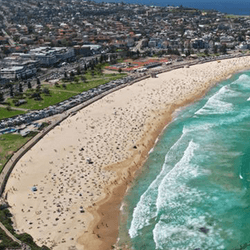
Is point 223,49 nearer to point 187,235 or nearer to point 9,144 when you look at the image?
point 9,144

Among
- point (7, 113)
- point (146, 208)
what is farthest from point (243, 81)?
point (146, 208)

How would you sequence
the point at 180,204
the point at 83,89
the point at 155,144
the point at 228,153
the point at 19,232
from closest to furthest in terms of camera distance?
the point at 19,232, the point at 180,204, the point at 228,153, the point at 155,144, the point at 83,89

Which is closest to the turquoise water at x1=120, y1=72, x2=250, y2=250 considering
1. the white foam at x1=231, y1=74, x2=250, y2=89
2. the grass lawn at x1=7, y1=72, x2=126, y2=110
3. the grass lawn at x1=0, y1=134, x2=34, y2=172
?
the grass lawn at x1=0, y1=134, x2=34, y2=172

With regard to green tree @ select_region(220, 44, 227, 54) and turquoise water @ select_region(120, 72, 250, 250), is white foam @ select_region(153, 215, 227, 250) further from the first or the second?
green tree @ select_region(220, 44, 227, 54)

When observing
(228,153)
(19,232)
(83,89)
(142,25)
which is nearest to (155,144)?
(228,153)

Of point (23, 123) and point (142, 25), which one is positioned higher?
point (142, 25)

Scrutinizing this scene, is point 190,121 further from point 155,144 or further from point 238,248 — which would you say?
point 238,248
